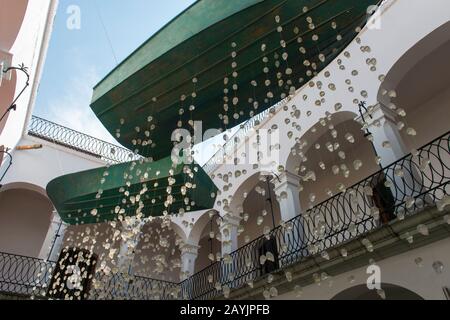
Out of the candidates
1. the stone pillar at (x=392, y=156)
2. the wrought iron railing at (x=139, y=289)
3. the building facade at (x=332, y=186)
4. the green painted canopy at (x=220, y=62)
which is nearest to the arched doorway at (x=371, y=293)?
the building facade at (x=332, y=186)

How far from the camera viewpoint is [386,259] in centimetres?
550

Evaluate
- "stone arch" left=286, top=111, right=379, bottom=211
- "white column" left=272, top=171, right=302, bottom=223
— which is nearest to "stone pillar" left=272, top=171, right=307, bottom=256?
"white column" left=272, top=171, right=302, bottom=223

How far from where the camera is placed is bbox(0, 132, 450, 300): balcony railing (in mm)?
5453

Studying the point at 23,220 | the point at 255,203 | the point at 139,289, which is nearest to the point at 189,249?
the point at 139,289

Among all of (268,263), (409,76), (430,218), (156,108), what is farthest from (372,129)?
(156,108)

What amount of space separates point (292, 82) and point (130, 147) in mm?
2658

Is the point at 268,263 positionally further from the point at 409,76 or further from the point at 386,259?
the point at 409,76

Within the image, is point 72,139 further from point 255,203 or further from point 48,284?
point 255,203

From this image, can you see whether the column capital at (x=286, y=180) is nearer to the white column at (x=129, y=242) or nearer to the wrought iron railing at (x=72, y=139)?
the white column at (x=129, y=242)

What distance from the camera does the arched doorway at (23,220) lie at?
11289 mm

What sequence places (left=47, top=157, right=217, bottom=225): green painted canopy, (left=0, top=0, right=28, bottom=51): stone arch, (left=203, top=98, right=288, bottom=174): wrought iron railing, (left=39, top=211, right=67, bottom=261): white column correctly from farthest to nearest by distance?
(left=203, top=98, right=288, bottom=174): wrought iron railing
(left=39, top=211, right=67, bottom=261): white column
(left=47, top=157, right=217, bottom=225): green painted canopy
(left=0, top=0, right=28, bottom=51): stone arch

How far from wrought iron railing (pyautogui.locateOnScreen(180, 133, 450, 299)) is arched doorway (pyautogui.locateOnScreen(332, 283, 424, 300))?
0.76 m

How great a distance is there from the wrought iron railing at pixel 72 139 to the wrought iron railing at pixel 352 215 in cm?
530

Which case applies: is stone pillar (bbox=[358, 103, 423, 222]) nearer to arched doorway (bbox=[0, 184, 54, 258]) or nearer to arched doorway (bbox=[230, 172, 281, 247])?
arched doorway (bbox=[230, 172, 281, 247])
